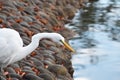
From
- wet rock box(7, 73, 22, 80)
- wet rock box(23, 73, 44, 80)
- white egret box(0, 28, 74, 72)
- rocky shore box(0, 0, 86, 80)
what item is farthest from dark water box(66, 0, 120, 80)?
white egret box(0, 28, 74, 72)

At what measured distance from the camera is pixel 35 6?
41.8 feet

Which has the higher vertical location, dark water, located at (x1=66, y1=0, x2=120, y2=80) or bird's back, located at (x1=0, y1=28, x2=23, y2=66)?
bird's back, located at (x1=0, y1=28, x2=23, y2=66)

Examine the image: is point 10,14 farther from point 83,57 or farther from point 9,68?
point 9,68

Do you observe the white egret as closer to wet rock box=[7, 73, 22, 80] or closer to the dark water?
wet rock box=[7, 73, 22, 80]

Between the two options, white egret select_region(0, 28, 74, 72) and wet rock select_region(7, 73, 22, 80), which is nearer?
white egret select_region(0, 28, 74, 72)

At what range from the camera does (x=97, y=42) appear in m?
12.3

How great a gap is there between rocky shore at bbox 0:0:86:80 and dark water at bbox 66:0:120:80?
1.33 ft

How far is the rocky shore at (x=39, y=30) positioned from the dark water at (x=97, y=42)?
406 millimetres

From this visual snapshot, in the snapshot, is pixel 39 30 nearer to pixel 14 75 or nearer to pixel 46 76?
pixel 46 76

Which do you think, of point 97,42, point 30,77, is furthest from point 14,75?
point 97,42

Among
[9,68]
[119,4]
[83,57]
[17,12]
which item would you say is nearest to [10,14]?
[17,12]

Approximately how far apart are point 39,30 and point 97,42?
2683 mm

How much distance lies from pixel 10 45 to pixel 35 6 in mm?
6827

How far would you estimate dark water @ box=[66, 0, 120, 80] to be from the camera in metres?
9.84
